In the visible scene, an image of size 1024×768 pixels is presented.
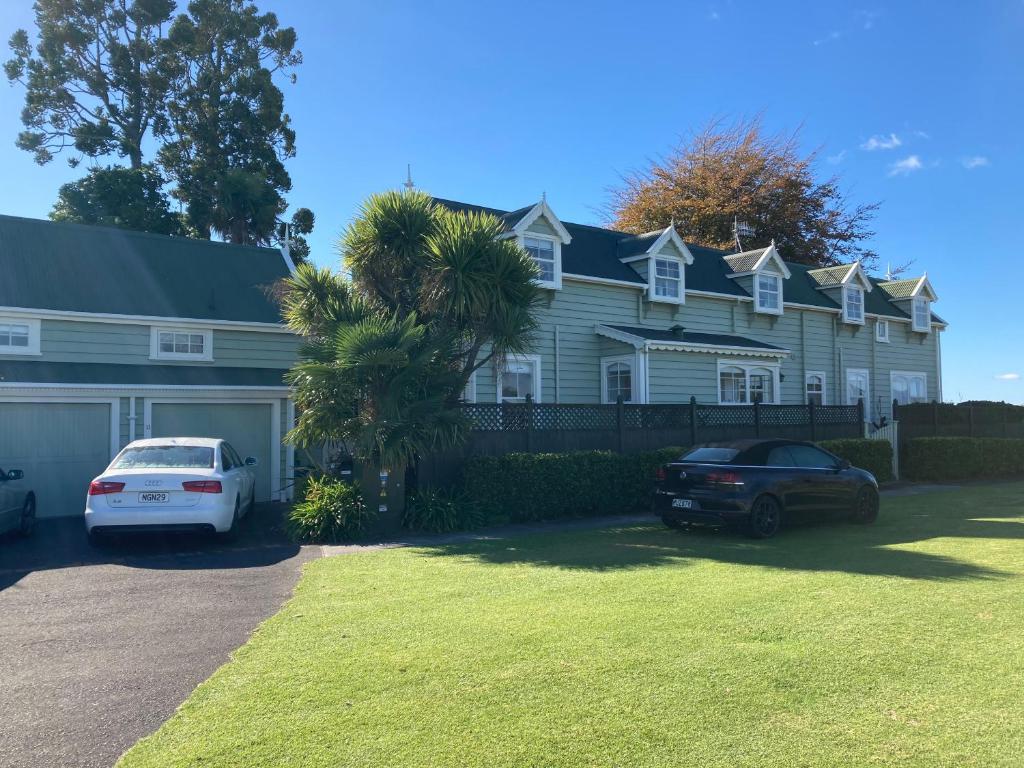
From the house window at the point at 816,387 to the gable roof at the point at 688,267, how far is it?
2.25 meters

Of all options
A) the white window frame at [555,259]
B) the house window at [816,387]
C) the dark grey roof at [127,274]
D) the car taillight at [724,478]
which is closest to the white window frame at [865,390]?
the house window at [816,387]

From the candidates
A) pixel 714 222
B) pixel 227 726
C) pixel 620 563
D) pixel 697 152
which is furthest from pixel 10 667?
pixel 697 152

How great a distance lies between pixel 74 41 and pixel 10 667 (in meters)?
34.2

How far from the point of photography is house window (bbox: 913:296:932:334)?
28.1m

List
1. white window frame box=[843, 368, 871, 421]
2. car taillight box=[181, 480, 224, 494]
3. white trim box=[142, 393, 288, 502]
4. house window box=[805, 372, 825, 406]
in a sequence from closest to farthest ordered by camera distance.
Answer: car taillight box=[181, 480, 224, 494]
white trim box=[142, 393, 288, 502]
house window box=[805, 372, 825, 406]
white window frame box=[843, 368, 871, 421]

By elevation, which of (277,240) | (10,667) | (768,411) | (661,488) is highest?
(277,240)

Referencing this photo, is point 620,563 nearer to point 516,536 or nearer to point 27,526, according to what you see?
point 516,536

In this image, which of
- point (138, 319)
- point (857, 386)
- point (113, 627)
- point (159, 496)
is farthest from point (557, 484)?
point (857, 386)

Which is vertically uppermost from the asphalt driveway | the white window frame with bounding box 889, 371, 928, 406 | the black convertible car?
the white window frame with bounding box 889, 371, 928, 406

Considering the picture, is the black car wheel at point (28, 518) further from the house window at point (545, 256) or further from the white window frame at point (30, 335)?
the house window at point (545, 256)

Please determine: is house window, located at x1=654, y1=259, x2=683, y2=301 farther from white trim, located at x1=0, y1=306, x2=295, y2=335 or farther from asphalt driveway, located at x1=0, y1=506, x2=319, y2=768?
asphalt driveway, located at x1=0, y1=506, x2=319, y2=768

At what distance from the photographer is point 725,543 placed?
418 inches

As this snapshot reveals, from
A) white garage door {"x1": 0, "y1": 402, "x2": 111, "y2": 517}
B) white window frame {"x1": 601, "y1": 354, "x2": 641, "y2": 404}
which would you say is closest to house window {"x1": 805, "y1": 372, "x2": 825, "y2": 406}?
white window frame {"x1": 601, "y1": 354, "x2": 641, "y2": 404}

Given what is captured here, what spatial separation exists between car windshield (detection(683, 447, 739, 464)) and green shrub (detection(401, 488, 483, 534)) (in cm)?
358
